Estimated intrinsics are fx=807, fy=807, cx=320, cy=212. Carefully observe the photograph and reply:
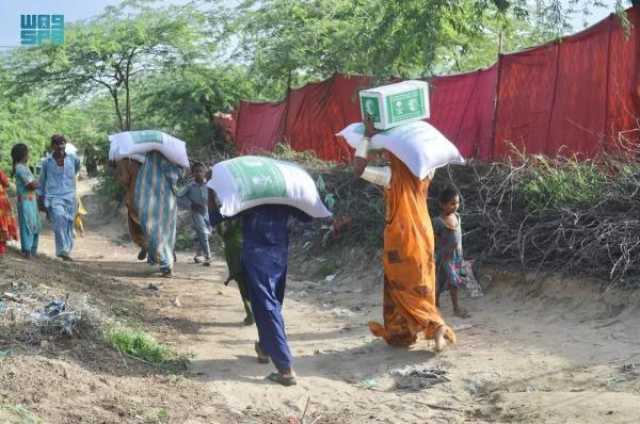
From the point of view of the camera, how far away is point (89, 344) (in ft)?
17.7

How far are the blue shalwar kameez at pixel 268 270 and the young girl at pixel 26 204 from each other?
4667mm

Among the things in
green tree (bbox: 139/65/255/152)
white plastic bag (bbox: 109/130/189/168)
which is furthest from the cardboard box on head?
green tree (bbox: 139/65/255/152)

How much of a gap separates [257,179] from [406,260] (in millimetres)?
1275

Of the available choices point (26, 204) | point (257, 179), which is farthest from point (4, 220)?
point (257, 179)

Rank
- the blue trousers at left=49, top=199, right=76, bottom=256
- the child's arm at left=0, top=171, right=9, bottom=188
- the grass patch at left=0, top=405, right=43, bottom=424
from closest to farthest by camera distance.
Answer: the grass patch at left=0, top=405, right=43, bottom=424
the child's arm at left=0, top=171, right=9, bottom=188
the blue trousers at left=49, top=199, right=76, bottom=256

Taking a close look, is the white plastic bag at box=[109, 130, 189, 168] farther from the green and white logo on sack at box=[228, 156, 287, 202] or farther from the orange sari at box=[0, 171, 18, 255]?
the green and white logo on sack at box=[228, 156, 287, 202]

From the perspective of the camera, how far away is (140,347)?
5.65 meters

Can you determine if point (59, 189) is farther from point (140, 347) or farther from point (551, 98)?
point (551, 98)

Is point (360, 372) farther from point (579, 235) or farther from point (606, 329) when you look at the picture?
point (579, 235)

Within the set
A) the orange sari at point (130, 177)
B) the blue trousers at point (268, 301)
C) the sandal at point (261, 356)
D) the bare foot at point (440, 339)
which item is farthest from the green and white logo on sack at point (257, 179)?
the orange sari at point (130, 177)

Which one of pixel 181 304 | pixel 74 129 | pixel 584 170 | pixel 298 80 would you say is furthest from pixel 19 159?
pixel 74 129

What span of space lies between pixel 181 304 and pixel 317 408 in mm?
3293

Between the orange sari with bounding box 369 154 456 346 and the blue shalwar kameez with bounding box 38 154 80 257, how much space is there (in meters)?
5.24

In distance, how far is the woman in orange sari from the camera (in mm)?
5777
